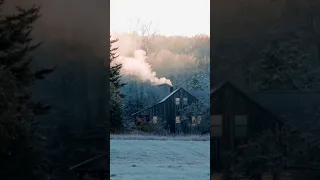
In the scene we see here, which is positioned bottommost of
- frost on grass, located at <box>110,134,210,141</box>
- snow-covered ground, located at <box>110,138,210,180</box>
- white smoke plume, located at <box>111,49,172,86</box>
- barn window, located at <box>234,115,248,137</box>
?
snow-covered ground, located at <box>110,138,210,180</box>

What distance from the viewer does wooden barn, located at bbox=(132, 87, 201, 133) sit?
830 cm

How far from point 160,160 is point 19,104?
275 cm

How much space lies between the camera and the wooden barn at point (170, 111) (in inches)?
327

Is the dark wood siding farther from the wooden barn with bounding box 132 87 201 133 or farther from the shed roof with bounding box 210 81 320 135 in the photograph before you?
the wooden barn with bounding box 132 87 201 133

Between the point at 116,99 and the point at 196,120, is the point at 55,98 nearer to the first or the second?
the point at 116,99

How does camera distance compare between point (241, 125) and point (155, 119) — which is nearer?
point (241, 125)

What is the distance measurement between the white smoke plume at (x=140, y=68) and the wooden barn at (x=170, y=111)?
279 mm

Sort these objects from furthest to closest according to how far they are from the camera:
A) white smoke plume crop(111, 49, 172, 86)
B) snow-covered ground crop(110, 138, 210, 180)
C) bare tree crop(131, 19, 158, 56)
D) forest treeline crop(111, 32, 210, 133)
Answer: white smoke plume crop(111, 49, 172, 86), forest treeline crop(111, 32, 210, 133), bare tree crop(131, 19, 158, 56), snow-covered ground crop(110, 138, 210, 180)

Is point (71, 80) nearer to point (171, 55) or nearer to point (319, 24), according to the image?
point (171, 55)

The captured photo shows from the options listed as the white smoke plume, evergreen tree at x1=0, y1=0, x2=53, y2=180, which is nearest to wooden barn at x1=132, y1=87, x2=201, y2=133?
the white smoke plume

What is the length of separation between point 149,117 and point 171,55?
1.20 metres

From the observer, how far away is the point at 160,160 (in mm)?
8055

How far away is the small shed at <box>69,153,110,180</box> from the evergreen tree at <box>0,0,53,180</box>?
496mm

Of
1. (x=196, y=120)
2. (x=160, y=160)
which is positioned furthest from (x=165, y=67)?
(x=160, y=160)
